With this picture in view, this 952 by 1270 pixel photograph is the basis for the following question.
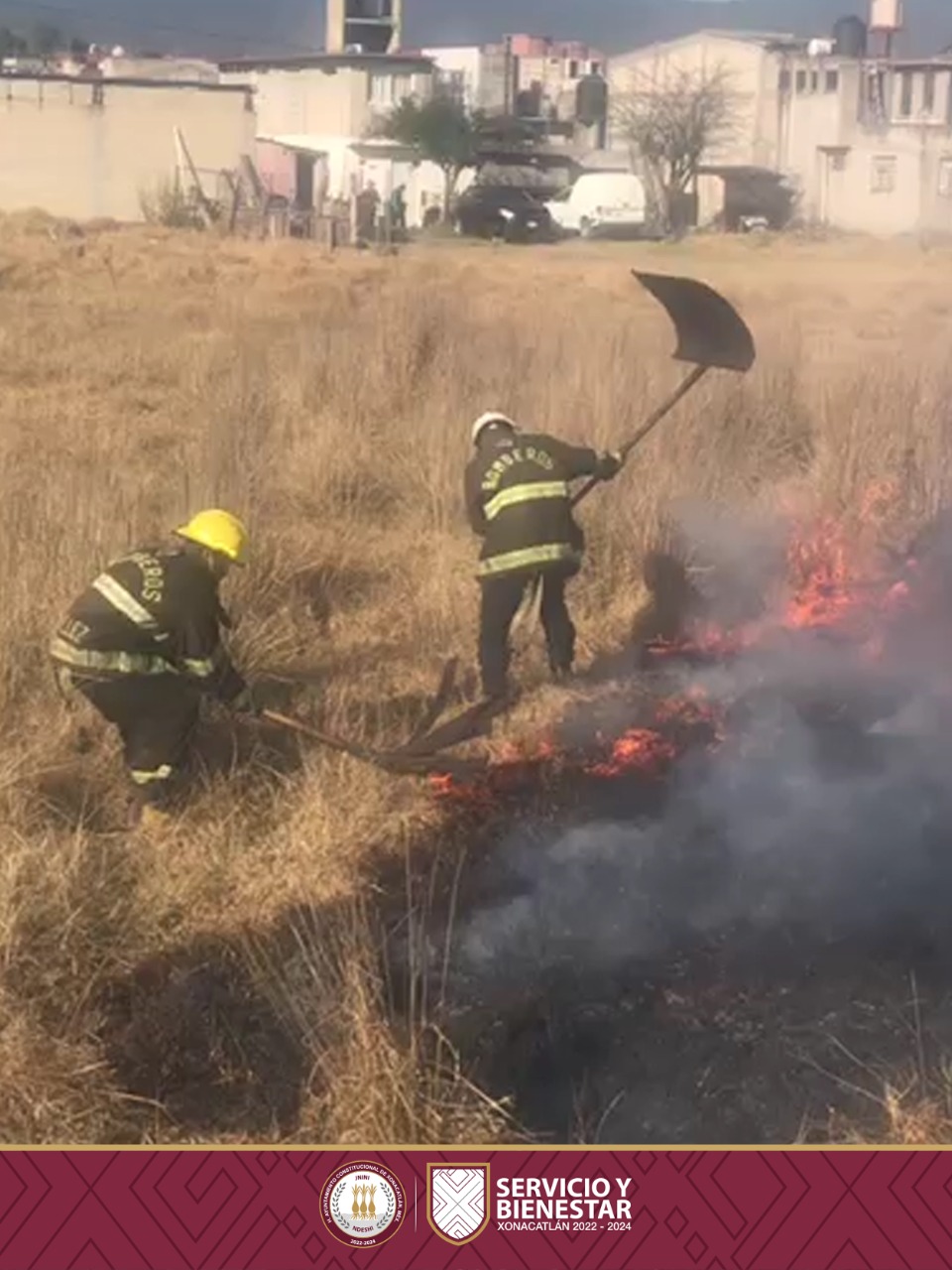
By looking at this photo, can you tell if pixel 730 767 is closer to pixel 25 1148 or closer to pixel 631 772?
pixel 631 772

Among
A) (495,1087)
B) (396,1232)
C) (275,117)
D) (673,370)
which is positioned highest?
(275,117)

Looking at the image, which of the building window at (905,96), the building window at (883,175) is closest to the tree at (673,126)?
the building window at (883,175)

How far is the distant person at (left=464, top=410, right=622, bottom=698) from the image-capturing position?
268 inches

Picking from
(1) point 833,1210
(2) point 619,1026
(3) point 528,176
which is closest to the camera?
(1) point 833,1210

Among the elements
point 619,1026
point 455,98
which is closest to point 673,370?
point 619,1026

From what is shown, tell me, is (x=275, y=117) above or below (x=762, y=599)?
above

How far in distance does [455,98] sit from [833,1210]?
24873 millimetres

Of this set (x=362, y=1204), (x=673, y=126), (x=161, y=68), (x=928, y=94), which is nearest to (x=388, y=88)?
(x=673, y=126)

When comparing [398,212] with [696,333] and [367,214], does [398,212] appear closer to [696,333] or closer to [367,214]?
[367,214]

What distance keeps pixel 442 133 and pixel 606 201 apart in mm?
4001

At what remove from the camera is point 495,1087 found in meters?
4.21

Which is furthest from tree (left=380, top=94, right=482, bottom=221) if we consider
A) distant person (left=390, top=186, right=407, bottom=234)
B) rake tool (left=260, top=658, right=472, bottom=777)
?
rake tool (left=260, top=658, right=472, bottom=777)

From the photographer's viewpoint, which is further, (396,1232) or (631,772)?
(631,772)

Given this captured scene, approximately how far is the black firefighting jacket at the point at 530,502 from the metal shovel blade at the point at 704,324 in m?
0.78
